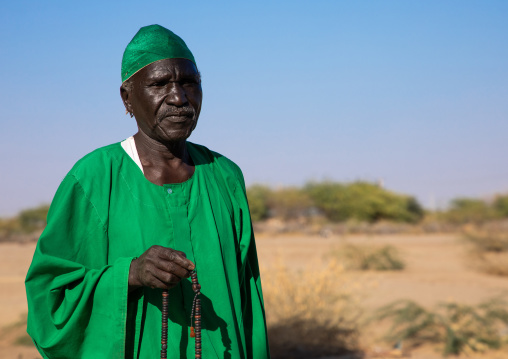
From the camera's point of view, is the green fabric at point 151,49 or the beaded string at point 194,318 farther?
the green fabric at point 151,49

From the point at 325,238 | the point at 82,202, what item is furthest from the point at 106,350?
the point at 325,238

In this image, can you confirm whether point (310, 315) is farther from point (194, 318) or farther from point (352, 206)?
point (352, 206)

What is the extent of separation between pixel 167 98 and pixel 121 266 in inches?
26.2

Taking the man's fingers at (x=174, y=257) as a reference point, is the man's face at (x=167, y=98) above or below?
above

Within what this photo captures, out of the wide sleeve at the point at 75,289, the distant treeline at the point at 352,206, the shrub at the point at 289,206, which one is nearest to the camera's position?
the wide sleeve at the point at 75,289

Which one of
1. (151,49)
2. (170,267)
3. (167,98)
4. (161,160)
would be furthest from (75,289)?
(151,49)

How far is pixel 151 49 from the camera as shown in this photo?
2379 millimetres

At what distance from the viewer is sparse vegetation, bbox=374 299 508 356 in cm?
748

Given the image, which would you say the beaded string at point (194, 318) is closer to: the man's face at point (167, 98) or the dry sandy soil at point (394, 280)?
the man's face at point (167, 98)

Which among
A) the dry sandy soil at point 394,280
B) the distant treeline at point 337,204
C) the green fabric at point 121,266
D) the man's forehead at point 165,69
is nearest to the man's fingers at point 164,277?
the green fabric at point 121,266

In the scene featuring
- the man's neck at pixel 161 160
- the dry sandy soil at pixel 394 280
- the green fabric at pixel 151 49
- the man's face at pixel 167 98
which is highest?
the green fabric at pixel 151 49

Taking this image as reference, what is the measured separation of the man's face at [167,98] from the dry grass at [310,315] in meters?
5.30

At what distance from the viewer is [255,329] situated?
8.46 feet

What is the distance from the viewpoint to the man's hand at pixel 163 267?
6.51ft
